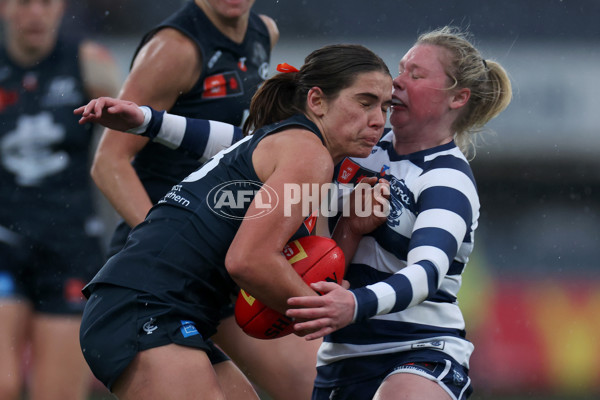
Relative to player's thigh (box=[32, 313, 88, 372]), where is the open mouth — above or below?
above

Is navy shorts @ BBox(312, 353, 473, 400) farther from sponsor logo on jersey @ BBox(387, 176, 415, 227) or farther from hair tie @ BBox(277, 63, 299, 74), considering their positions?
hair tie @ BBox(277, 63, 299, 74)

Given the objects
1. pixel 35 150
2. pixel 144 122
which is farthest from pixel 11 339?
pixel 144 122

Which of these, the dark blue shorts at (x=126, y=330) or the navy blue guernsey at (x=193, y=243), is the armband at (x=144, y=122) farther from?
the dark blue shorts at (x=126, y=330)

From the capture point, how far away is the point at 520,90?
10.7 meters

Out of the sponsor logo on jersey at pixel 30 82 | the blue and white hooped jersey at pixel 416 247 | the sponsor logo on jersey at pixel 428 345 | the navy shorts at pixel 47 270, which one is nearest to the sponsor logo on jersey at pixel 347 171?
the blue and white hooped jersey at pixel 416 247

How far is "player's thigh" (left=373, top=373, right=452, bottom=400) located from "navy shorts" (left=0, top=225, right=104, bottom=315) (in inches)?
87.0

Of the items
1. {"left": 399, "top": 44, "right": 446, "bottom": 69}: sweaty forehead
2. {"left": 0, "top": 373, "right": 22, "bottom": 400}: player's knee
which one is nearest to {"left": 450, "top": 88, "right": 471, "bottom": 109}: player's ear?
{"left": 399, "top": 44, "right": 446, "bottom": 69}: sweaty forehead

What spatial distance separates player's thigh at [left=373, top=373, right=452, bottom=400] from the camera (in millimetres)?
2848

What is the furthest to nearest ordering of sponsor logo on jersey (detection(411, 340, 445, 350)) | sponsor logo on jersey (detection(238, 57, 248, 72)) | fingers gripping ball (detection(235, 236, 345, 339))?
sponsor logo on jersey (detection(238, 57, 248, 72))
sponsor logo on jersey (detection(411, 340, 445, 350))
fingers gripping ball (detection(235, 236, 345, 339))

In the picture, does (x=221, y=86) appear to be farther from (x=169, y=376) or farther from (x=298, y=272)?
(x=169, y=376)

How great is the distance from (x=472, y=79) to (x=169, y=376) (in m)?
1.60

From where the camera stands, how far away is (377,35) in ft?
33.8

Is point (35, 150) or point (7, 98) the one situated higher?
point (7, 98)

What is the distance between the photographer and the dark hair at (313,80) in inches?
116
